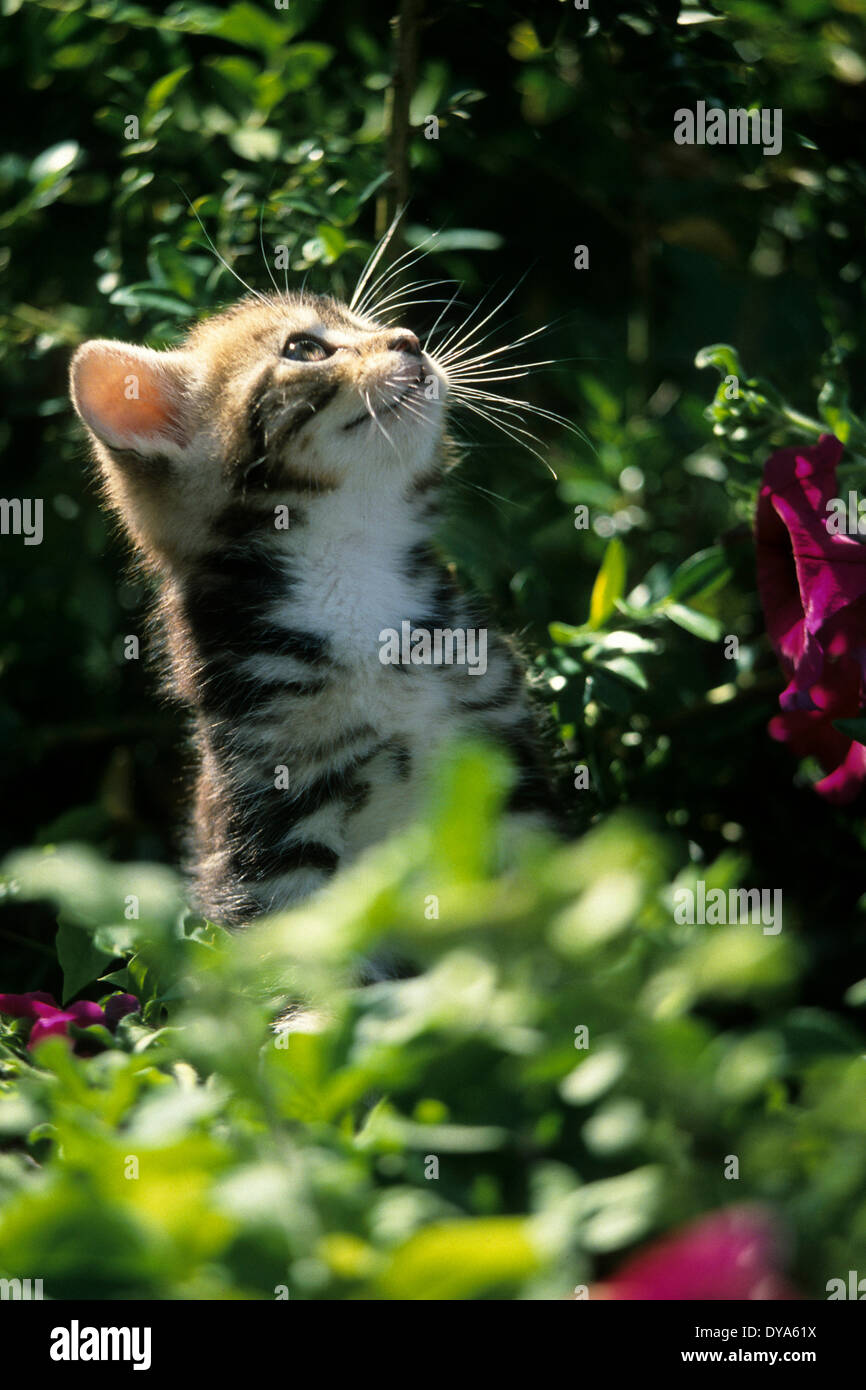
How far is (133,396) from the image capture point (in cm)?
166

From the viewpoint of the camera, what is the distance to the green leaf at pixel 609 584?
5.22 ft

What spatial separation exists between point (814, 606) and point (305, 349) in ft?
2.62

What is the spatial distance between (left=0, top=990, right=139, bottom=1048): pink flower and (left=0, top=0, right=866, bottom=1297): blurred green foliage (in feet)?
0.08

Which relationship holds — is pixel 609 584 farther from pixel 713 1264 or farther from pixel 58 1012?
pixel 713 1264

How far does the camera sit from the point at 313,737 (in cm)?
154

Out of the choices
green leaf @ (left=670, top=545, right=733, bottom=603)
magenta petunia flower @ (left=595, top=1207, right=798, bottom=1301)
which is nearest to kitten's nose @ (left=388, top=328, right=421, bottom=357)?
green leaf @ (left=670, top=545, right=733, bottom=603)

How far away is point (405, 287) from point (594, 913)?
155 centimetres

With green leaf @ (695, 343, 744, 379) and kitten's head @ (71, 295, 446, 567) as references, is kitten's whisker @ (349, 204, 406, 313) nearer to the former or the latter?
kitten's head @ (71, 295, 446, 567)

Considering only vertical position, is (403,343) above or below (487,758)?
above

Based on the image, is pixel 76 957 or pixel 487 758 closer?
pixel 487 758

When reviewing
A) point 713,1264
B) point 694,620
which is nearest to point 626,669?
point 694,620

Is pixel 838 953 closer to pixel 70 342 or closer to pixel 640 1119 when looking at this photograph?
pixel 640 1119

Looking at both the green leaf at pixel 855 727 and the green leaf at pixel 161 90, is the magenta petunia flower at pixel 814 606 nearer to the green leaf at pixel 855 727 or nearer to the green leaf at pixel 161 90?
the green leaf at pixel 855 727

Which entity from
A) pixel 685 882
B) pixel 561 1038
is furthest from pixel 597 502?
pixel 561 1038
